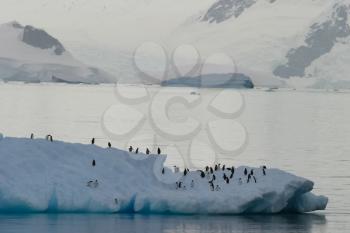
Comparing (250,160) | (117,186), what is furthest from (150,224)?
(250,160)

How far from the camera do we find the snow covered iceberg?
50.9 m

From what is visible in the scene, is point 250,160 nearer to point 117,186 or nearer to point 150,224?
point 117,186

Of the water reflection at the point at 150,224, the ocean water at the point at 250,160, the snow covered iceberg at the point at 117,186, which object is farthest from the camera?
the snow covered iceberg at the point at 117,186

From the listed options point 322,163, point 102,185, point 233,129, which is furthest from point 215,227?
point 233,129

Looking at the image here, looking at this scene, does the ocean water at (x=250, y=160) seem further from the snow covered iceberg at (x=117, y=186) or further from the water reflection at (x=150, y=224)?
the snow covered iceberg at (x=117, y=186)

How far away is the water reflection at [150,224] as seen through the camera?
4656 centimetres

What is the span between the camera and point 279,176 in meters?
56.8

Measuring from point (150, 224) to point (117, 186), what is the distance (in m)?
4.81

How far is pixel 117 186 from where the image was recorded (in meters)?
53.2

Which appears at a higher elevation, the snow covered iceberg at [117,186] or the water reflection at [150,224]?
the snow covered iceberg at [117,186]

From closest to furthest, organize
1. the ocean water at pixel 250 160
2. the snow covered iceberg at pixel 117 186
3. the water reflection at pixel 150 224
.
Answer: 1. the water reflection at pixel 150 224
2. the ocean water at pixel 250 160
3. the snow covered iceberg at pixel 117 186

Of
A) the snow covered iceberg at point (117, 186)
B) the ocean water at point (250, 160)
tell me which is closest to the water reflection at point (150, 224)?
the ocean water at point (250, 160)

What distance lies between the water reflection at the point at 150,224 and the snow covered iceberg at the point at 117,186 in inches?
37.6

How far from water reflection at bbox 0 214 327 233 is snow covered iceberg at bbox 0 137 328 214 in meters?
0.95
